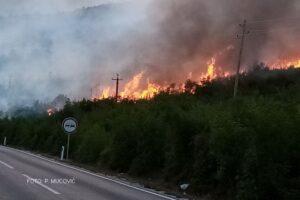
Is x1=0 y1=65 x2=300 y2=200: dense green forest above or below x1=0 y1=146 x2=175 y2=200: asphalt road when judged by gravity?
above

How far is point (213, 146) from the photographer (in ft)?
49.5

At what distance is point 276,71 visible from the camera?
62250mm

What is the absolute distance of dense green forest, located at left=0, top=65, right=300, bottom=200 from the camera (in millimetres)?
13180

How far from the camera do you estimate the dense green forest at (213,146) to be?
43.2 feet

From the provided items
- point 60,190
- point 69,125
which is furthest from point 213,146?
point 69,125

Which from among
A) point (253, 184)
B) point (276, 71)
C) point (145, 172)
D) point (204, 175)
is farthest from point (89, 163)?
point (276, 71)

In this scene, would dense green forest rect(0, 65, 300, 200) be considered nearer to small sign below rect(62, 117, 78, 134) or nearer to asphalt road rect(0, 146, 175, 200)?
small sign below rect(62, 117, 78, 134)

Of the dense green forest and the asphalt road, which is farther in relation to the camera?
the dense green forest

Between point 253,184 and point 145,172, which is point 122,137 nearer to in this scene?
point 145,172

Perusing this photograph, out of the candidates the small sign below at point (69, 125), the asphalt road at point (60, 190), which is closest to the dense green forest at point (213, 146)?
the small sign below at point (69, 125)

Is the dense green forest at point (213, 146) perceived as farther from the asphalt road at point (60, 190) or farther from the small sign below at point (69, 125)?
the asphalt road at point (60, 190)

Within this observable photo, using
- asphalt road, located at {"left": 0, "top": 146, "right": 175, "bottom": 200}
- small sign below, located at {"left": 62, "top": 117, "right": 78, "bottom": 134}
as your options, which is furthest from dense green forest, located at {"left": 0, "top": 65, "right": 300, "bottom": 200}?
asphalt road, located at {"left": 0, "top": 146, "right": 175, "bottom": 200}

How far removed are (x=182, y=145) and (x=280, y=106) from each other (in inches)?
224

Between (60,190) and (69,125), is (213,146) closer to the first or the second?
(60,190)
